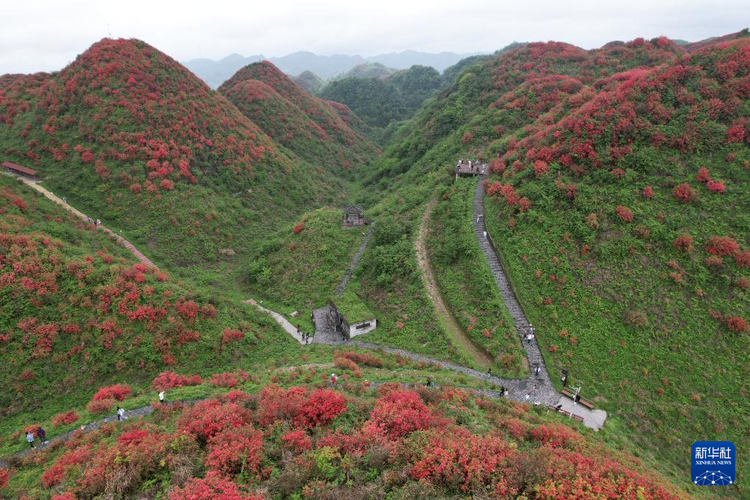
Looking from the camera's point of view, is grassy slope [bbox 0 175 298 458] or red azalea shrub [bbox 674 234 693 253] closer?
grassy slope [bbox 0 175 298 458]

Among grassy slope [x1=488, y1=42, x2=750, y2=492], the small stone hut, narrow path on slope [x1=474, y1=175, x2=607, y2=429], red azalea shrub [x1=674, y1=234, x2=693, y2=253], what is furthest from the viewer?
the small stone hut

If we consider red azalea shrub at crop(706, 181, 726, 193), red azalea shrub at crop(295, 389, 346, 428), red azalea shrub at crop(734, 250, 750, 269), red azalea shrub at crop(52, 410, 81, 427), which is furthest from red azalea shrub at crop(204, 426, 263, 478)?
red azalea shrub at crop(706, 181, 726, 193)

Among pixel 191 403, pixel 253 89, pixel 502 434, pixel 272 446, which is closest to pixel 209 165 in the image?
pixel 253 89

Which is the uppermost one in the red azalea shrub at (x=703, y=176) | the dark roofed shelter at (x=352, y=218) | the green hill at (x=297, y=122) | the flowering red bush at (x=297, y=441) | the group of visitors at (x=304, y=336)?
the green hill at (x=297, y=122)

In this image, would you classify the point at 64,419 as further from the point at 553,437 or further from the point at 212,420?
the point at 553,437

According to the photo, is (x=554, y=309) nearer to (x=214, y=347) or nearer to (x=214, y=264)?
(x=214, y=347)

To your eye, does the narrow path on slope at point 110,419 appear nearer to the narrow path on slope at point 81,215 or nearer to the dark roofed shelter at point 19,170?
the narrow path on slope at point 81,215

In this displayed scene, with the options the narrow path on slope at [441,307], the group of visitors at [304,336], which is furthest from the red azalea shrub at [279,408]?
the narrow path on slope at [441,307]

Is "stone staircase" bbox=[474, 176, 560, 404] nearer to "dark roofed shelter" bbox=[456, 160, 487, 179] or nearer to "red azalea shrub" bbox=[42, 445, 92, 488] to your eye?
"dark roofed shelter" bbox=[456, 160, 487, 179]
